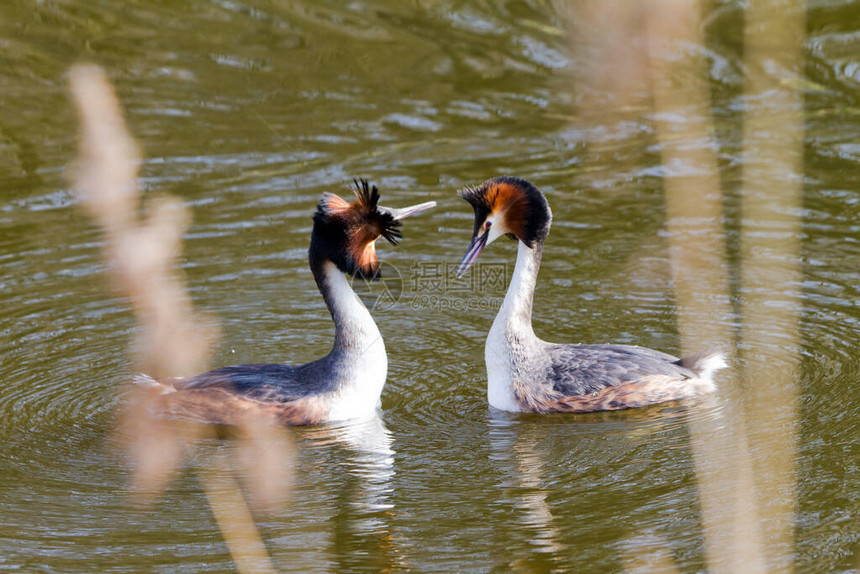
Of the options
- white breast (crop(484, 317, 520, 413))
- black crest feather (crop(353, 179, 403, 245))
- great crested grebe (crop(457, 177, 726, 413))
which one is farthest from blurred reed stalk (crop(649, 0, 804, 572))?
black crest feather (crop(353, 179, 403, 245))

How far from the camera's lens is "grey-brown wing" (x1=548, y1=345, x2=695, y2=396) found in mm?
6500

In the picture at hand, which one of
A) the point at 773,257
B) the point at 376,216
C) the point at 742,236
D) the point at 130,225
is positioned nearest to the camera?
the point at 130,225

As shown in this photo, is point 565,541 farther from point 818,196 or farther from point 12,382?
point 818,196

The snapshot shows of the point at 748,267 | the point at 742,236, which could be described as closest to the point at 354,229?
the point at 748,267

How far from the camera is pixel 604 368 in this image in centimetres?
654

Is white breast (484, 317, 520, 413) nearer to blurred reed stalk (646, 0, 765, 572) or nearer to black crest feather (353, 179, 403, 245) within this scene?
black crest feather (353, 179, 403, 245)

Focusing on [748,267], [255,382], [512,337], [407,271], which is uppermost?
[407,271]

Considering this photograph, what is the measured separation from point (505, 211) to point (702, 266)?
221 cm

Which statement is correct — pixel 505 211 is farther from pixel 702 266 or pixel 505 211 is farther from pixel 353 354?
pixel 702 266

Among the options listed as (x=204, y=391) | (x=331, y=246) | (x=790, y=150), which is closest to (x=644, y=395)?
(x=331, y=246)

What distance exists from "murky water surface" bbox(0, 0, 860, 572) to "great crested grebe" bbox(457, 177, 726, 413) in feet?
0.41

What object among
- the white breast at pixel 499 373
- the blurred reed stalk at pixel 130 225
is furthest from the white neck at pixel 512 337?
the blurred reed stalk at pixel 130 225

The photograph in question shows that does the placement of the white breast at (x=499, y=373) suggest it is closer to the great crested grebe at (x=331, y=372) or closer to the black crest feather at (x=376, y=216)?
the great crested grebe at (x=331, y=372)

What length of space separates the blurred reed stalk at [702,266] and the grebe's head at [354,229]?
1.63 meters
